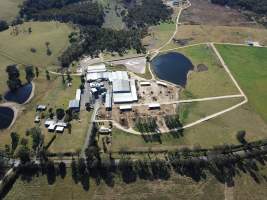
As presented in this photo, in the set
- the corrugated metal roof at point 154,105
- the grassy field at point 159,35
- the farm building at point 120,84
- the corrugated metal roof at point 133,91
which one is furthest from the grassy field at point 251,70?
the farm building at point 120,84

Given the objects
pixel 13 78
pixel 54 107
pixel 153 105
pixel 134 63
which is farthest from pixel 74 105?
pixel 134 63

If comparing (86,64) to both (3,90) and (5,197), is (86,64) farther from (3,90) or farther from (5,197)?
(5,197)

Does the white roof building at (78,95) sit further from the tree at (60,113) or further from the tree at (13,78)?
the tree at (13,78)

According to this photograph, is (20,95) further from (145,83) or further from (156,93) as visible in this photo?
(156,93)

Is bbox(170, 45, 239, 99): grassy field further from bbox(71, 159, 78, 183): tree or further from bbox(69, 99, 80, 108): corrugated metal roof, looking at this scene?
bbox(71, 159, 78, 183): tree

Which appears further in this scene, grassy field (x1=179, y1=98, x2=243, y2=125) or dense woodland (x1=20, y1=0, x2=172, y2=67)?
dense woodland (x1=20, y1=0, x2=172, y2=67)

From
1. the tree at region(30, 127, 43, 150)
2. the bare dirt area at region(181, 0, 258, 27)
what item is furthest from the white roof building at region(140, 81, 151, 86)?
the bare dirt area at region(181, 0, 258, 27)
